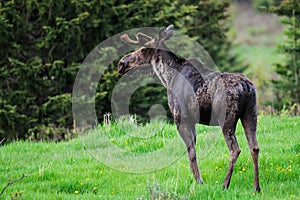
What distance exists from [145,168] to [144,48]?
2.00 meters

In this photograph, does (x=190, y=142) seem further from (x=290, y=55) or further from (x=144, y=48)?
(x=290, y=55)

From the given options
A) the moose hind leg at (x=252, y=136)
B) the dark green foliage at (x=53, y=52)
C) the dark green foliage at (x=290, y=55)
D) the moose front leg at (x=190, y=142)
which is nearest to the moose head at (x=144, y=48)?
the moose front leg at (x=190, y=142)

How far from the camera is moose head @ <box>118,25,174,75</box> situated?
8305 mm

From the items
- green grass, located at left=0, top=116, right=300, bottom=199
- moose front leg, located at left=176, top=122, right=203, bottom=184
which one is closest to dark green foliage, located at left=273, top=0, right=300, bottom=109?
green grass, located at left=0, top=116, right=300, bottom=199

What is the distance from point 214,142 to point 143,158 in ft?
5.10

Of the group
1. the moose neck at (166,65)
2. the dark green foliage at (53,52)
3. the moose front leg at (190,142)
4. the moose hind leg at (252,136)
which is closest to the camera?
the moose hind leg at (252,136)

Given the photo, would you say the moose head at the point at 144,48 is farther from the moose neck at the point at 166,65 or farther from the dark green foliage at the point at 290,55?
the dark green foliage at the point at 290,55

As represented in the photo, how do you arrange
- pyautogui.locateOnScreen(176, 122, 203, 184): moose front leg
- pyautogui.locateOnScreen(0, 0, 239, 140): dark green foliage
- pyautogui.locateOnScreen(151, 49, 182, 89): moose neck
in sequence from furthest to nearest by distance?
pyautogui.locateOnScreen(0, 0, 239, 140): dark green foliage < pyautogui.locateOnScreen(151, 49, 182, 89): moose neck < pyautogui.locateOnScreen(176, 122, 203, 184): moose front leg

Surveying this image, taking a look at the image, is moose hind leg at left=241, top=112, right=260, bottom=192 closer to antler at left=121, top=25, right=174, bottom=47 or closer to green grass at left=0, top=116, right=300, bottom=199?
green grass at left=0, top=116, right=300, bottom=199

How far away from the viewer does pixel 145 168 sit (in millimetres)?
8578

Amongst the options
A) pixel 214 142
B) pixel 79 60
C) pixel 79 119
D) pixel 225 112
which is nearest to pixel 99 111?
pixel 79 119

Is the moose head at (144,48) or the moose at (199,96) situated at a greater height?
the moose head at (144,48)

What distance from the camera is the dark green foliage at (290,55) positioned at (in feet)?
57.1

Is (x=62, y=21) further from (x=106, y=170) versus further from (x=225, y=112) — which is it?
(x=225, y=112)
